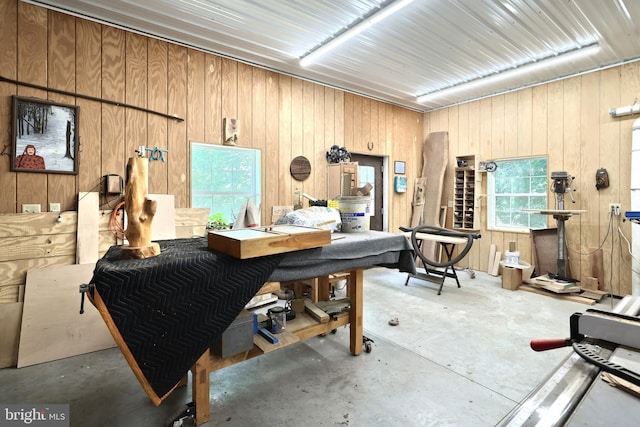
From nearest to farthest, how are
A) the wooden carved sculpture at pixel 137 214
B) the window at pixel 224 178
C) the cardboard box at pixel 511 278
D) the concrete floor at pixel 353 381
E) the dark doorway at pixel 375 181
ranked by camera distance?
1. the wooden carved sculpture at pixel 137 214
2. the concrete floor at pixel 353 381
3. the window at pixel 224 178
4. the cardboard box at pixel 511 278
5. the dark doorway at pixel 375 181

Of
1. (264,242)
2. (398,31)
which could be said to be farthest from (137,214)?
(398,31)

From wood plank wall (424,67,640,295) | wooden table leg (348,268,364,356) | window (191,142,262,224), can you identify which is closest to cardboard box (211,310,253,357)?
wooden table leg (348,268,364,356)

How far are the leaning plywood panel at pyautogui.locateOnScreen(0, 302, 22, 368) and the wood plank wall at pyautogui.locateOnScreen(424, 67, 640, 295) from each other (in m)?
5.99

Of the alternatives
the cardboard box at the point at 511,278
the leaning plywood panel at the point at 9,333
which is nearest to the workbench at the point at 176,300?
the leaning plywood panel at the point at 9,333

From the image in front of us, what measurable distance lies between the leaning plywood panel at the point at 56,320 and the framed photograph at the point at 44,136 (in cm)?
91

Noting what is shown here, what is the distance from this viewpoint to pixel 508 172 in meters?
5.06

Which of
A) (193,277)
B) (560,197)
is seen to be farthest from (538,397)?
(560,197)

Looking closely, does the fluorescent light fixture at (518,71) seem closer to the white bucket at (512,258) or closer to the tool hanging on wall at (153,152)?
the white bucket at (512,258)

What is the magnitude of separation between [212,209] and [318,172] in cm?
169

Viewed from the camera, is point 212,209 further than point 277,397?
Yes

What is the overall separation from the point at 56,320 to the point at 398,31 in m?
4.12

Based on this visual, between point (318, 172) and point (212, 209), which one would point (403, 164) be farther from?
point (212, 209)

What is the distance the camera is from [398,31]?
317 cm

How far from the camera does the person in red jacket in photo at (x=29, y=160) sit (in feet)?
8.51
